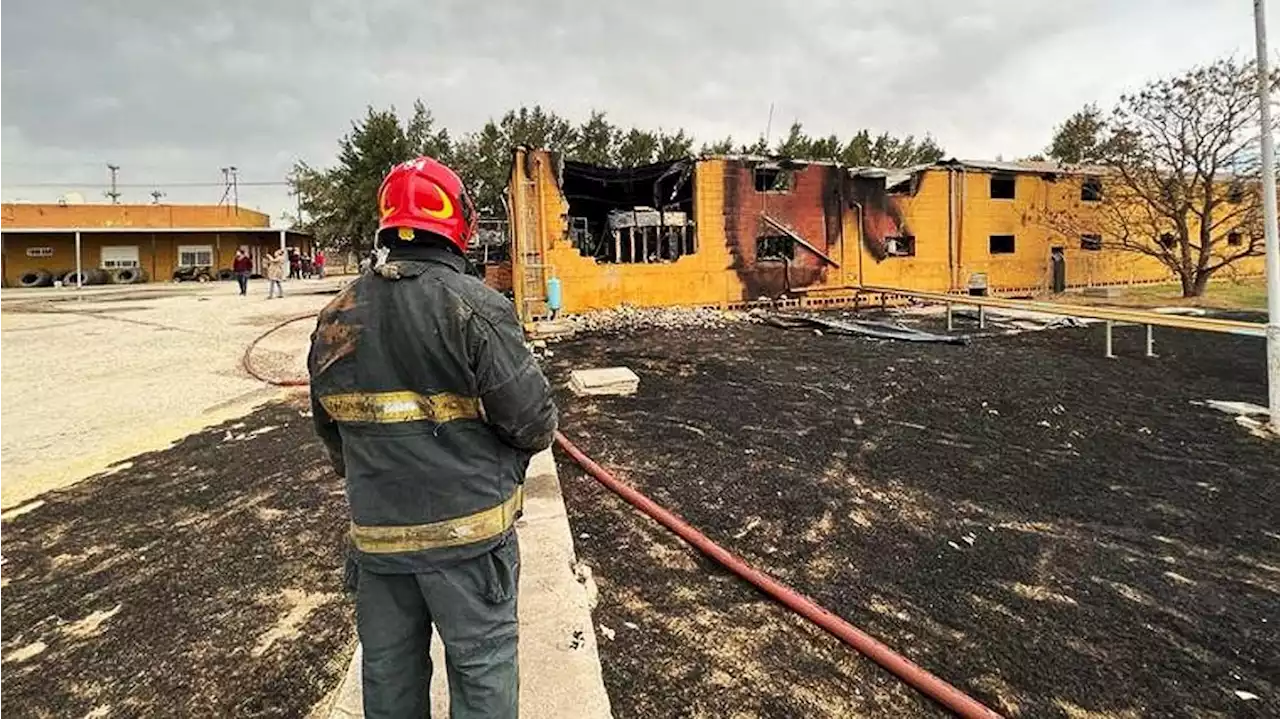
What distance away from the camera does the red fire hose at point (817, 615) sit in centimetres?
228

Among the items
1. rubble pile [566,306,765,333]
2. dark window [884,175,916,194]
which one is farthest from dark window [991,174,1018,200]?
rubble pile [566,306,765,333]

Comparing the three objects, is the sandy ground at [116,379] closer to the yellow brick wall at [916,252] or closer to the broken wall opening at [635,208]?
the yellow brick wall at [916,252]

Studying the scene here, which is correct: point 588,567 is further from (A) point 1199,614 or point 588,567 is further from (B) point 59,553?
(B) point 59,553

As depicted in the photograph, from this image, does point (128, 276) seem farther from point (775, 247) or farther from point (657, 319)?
point (775, 247)

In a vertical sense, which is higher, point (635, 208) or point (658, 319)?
point (635, 208)

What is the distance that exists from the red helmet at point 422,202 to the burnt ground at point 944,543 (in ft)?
5.39

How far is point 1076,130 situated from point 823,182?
8.01 m

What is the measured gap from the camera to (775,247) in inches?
661

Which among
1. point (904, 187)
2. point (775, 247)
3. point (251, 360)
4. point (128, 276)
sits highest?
point (904, 187)

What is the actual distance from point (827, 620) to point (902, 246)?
55.8 feet

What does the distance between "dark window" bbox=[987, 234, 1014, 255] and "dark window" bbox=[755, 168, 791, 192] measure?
6615 mm

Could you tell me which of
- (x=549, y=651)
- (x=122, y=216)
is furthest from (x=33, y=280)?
(x=549, y=651)

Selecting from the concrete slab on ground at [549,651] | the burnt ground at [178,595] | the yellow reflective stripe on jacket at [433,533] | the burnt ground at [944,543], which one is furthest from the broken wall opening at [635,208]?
the yellow reflective stripe on jacket at [433,533]

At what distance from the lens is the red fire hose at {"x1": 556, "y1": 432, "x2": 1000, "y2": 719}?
2.28 metres
